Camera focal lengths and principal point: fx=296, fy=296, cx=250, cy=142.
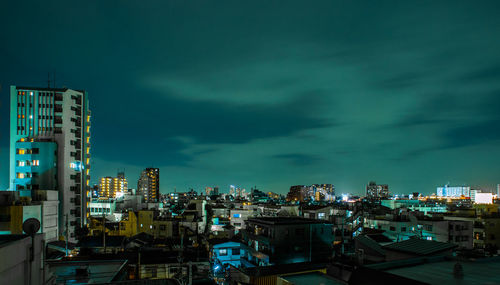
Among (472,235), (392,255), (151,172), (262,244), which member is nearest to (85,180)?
(262,244)

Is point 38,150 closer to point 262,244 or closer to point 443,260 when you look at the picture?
point 262,244

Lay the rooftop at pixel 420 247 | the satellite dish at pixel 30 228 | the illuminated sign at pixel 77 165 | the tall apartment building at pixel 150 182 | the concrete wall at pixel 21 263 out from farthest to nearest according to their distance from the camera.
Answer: the tall apartment building at pixel 150 182
the illuminated sign at pixel 77 165
the rooftop at pixel 420 247
the satellite dish at pixel 30 228
the concrete wall at pixel 21 263

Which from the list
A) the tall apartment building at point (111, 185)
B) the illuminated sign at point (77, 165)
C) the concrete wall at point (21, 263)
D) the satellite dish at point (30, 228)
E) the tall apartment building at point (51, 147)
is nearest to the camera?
the concrete wall at point (21, 263)

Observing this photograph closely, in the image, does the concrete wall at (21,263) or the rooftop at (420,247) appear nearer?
the concrete wall at (21,263)

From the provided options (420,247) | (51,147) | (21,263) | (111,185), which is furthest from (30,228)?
(111,185)

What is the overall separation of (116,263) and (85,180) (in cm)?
3797

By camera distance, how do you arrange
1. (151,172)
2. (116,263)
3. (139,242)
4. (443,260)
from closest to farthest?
(443,260) → (116,263) → (139,242) → (151,172)

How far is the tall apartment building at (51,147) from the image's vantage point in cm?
4141

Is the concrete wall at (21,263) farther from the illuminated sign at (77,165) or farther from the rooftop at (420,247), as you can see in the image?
the illuminated sign at (77,165)

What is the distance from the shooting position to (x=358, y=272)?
8430 mm

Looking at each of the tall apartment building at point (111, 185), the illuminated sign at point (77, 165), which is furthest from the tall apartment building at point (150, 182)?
the illuminated sign at point (77, 165)

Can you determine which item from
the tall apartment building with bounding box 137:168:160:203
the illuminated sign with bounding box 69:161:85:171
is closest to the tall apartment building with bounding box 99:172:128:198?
the tall apartment building with bounding box 137:168:160:203

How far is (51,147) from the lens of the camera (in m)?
42.5

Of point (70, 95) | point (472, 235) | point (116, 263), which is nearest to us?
point (116, 263)
